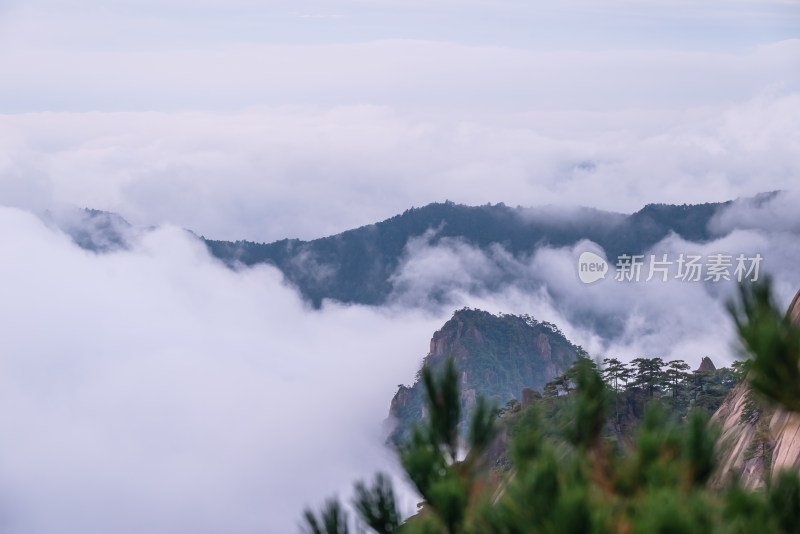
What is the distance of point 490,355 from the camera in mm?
94812

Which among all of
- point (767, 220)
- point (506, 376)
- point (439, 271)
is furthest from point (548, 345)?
point (439, 271)

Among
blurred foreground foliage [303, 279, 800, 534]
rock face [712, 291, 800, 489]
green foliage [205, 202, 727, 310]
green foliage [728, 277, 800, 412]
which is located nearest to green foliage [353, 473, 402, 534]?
blurred foreground foliage [303, 279, 800, 534]

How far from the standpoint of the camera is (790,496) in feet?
22.1

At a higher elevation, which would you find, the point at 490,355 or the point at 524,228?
the point at 524,228

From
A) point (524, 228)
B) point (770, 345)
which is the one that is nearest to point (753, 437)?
point (770, 345)

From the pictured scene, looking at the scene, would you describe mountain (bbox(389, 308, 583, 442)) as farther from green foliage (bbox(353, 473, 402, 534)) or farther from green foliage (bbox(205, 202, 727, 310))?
green foliage (bbox(353, 473, 402, 534))

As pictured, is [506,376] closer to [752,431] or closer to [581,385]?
[752,431]

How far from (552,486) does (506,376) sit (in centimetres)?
8938

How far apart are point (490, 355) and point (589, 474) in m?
88.2

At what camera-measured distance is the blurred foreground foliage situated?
604 cm

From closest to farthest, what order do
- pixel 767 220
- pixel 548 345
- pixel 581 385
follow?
Result: pixel 581 385
pixel 548 345
pixel 767 220

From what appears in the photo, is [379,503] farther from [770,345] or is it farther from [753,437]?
[753,437]

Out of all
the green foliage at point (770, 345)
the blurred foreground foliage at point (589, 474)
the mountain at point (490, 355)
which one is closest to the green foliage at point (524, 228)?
the mountain at point (490, 355)

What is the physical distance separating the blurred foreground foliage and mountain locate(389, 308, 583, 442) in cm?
8077
